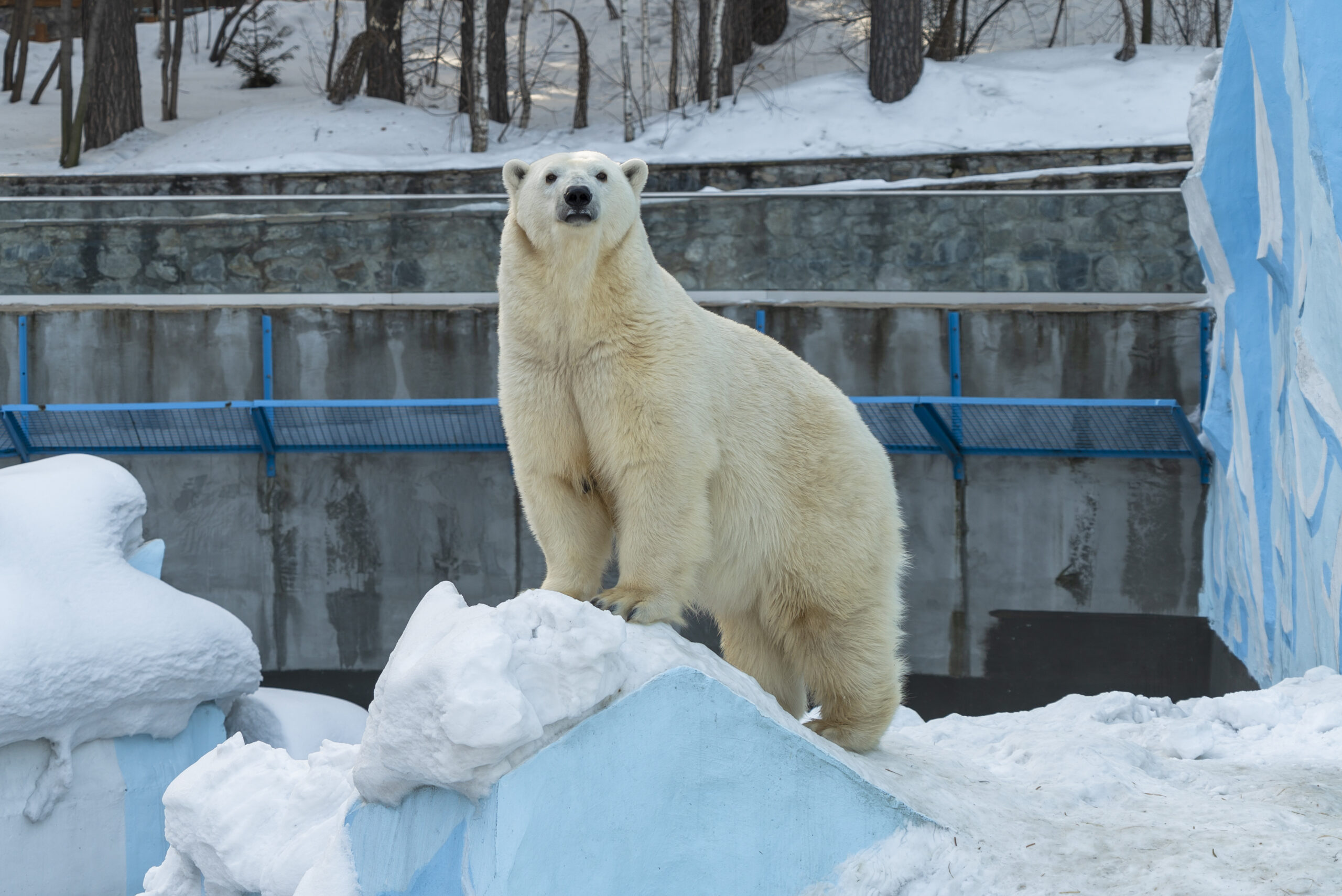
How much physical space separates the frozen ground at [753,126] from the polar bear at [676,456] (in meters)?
9.03

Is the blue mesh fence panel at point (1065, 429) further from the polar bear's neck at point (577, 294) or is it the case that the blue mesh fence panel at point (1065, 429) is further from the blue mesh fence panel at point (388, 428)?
the polar bear's neck at point (577, 294)

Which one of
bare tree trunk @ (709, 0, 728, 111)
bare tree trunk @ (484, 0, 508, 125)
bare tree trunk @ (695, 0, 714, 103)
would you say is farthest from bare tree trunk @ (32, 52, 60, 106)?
bare tree trunk @ (709, 0, 728, 111)

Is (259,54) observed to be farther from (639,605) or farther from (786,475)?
(639,605)

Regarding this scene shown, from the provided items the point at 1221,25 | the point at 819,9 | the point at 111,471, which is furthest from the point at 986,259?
the point at 819,9

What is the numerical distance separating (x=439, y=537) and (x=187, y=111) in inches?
555

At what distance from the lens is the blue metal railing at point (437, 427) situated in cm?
748

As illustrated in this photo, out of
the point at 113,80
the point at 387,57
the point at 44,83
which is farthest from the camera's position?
the point at 44,83

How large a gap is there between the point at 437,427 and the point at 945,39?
12343 mm

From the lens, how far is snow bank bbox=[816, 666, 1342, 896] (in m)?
2.56

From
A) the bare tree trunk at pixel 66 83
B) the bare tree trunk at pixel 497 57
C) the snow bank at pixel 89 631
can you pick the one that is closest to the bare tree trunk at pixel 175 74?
the bare tree trunk at pixel 66 83

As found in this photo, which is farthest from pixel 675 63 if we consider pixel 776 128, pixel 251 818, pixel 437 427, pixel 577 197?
pixel 251 818

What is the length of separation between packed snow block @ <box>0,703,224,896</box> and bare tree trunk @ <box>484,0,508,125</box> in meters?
11.8

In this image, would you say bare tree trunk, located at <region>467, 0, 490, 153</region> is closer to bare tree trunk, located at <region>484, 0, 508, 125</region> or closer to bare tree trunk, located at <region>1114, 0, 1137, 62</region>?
bare tree trunk, located at <region>484, 0, 508, 125</region>

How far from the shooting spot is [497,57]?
→ 16.1m
